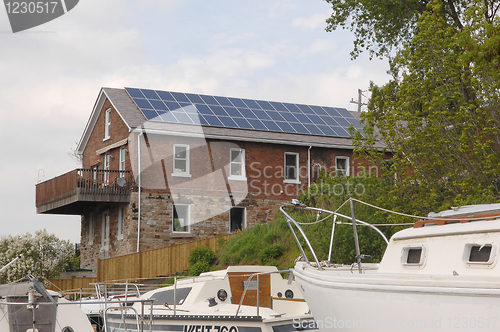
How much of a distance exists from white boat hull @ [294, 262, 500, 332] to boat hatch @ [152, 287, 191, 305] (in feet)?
18.9

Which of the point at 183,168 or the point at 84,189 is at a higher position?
the point at 183,168

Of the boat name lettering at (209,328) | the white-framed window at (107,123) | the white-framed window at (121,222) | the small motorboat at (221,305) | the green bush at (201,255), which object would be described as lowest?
the boat name lettering at (209,328)

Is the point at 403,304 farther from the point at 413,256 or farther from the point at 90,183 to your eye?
the point at 90,183

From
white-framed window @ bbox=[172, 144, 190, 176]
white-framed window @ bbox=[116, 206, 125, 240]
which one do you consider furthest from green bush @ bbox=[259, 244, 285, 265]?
white-framed window @ bbox=[116, 206, 125, 240]

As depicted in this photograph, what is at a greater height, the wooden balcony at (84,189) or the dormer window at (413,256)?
the wooden balcony at (84,189)

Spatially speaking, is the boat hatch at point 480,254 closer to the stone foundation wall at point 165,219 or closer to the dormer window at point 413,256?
the dormer window at point 413,256

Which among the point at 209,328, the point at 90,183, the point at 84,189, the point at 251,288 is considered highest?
the point at 90,183

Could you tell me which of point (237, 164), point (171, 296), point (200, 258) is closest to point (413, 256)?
point (171, 296)

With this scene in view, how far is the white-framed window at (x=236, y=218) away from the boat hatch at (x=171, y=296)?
55.0 ft

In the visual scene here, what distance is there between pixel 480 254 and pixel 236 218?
974 inches

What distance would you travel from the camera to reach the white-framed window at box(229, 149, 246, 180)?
1211 inches

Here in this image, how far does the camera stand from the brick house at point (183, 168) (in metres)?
28.8

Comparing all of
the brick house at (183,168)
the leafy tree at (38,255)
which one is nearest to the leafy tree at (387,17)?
the brick house at (183,168)

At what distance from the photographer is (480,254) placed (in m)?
6.62
